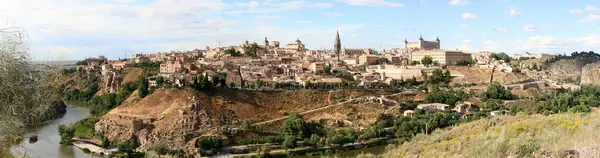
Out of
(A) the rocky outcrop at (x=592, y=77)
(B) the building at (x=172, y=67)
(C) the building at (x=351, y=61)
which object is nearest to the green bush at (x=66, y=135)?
(B) the building at (x=172, y=67)

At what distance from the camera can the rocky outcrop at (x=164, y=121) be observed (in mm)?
23172

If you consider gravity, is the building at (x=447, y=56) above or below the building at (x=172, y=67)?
above

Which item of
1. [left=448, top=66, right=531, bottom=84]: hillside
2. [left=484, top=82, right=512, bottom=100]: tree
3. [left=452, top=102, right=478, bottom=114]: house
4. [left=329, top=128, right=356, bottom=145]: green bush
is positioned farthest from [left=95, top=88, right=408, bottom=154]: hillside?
[left=448, top=66, right=531, bottom=84]: hillside

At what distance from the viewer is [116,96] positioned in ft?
117

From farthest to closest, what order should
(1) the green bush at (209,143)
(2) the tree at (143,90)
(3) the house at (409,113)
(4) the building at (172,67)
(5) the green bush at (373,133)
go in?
1. (4) the building at (172,67)
2. (2) the tree at (143,90)
3. (3) the house at (409,113)
4. (5) the green bush at (373,133)
5. (1) the green bush at (209,143)

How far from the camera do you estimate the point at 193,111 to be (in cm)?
2545

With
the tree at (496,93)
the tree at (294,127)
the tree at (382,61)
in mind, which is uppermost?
the tree at (382,61)

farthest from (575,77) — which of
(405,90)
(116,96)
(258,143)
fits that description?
(116,96)

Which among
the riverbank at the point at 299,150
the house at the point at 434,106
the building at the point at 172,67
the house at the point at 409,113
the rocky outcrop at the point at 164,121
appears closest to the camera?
the riverbank at the point at 299,150

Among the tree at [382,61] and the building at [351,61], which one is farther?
the building at [351,61]

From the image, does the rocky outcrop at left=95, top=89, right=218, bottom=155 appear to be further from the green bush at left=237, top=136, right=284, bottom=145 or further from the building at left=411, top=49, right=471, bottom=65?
the building at left=411, top=49, right=471, bottom=65

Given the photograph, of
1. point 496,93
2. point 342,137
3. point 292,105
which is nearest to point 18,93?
point 342,137

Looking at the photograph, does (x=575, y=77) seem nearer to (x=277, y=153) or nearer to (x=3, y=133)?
(x=277, y=153)

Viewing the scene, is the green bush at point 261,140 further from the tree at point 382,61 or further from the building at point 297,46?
the building at point 297,46
